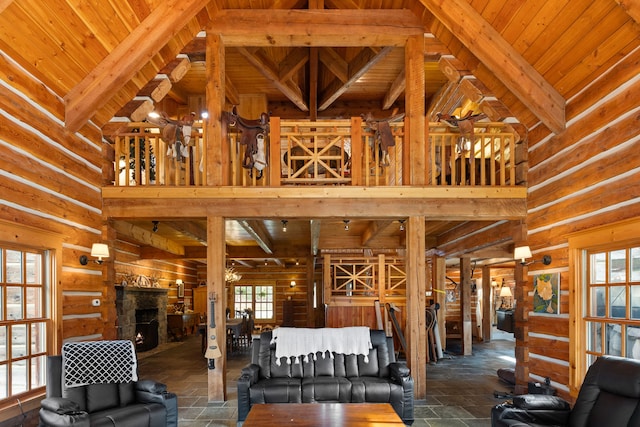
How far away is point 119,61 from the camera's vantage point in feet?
17.3

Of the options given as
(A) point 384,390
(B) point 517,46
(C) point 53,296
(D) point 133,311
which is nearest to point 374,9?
(B) point 517,46

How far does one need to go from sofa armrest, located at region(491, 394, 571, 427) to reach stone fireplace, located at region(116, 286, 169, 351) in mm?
8491

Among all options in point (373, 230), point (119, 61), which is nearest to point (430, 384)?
point (373, 230)

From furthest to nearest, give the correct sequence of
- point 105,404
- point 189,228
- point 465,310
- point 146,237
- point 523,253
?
1. point 465,310
2. point 146,237
3. point 189,228
4. point 523,253
5. point 105,404

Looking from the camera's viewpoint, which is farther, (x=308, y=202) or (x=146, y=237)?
(x=146, y=237)

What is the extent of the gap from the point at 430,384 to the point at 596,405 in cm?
358

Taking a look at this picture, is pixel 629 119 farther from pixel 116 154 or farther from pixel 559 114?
pixel 116 154

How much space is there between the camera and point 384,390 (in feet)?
16.2

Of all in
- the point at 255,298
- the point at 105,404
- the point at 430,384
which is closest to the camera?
the point at 105,404

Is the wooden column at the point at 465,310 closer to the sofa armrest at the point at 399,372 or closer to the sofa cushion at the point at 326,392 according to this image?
the sofa armrest at the point at 399,372

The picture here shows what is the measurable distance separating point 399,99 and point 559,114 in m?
5.58

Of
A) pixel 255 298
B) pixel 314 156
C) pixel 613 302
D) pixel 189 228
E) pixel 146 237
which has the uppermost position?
pixel 314 156

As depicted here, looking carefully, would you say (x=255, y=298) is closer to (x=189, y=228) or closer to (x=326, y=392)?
(x=189, y=228)

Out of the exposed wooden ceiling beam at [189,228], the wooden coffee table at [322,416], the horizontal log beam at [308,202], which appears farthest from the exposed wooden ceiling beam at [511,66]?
the exposed wooden ceiling beam at [189,228]
